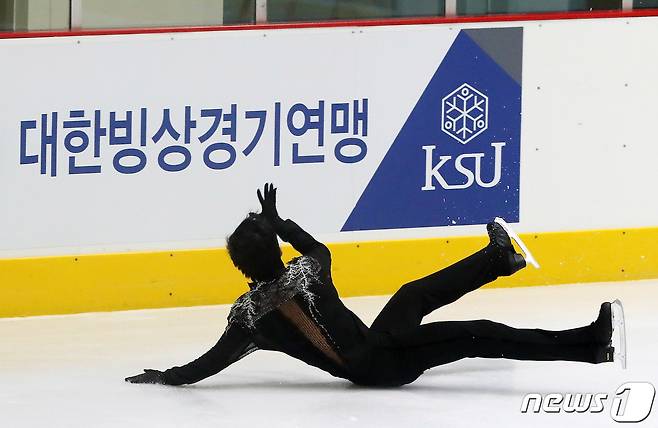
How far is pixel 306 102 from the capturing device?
628 cm

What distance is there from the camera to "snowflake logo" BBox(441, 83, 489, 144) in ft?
21.1

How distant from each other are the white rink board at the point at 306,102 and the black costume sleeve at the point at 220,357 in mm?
1559

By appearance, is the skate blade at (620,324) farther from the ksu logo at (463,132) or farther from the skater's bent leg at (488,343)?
the ksu logo at (463,132)

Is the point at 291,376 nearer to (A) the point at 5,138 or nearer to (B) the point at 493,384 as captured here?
(B) the point at 493,384

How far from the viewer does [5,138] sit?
5898mm

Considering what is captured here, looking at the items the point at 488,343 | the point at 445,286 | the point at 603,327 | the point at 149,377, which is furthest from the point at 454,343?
the point at 149,377

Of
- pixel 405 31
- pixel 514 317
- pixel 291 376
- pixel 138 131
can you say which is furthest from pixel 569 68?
pixel 291 376

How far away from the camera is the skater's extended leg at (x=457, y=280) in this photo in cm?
467

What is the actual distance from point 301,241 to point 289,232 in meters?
0.06

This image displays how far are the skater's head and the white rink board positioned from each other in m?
1.82

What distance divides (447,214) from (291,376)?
1.76 m

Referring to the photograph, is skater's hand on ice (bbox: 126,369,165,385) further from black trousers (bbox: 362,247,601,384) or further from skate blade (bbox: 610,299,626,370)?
skate blade (bbox: 610,299,626,370)

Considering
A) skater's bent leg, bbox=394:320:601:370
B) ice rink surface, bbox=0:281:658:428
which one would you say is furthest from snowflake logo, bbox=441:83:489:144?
skater's bent leg, bbox=394:320:601:370

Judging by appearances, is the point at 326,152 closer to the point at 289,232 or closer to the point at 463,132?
the point at 463,132
